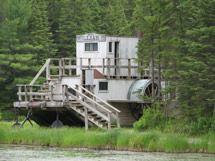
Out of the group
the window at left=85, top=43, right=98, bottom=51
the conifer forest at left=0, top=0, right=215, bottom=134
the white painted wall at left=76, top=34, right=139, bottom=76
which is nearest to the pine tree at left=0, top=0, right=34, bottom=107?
the conifer forest at left=0, top=0, right=215, bottom=134

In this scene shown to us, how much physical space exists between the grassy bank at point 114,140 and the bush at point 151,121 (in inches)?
169

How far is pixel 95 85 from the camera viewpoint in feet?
114

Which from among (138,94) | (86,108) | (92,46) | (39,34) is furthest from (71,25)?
(86,108)

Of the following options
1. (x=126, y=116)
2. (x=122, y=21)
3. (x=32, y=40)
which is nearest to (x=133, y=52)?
(x=126, y=116)

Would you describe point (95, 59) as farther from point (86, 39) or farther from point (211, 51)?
point (211, 51)

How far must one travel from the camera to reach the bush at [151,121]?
3019cm

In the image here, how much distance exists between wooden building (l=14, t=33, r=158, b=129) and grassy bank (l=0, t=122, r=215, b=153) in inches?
178

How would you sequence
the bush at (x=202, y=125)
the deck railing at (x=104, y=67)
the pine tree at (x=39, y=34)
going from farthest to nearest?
the pine tree at (x=39, y=34)
the deck railing at (x=104, y=67)
the bush at (x=202, y=125)

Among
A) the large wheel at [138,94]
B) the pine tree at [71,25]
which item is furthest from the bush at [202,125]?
the pine tree at [71,25]

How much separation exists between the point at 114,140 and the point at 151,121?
604 cm

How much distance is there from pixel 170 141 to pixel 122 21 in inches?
1685

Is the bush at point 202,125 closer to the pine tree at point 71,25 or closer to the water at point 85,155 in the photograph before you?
the water at point 85,155

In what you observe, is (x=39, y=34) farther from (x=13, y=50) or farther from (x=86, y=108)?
(x=86, y=108)

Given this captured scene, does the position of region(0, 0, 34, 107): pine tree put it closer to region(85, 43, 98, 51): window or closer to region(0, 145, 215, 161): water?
region(85, 43, 98, 51): window
